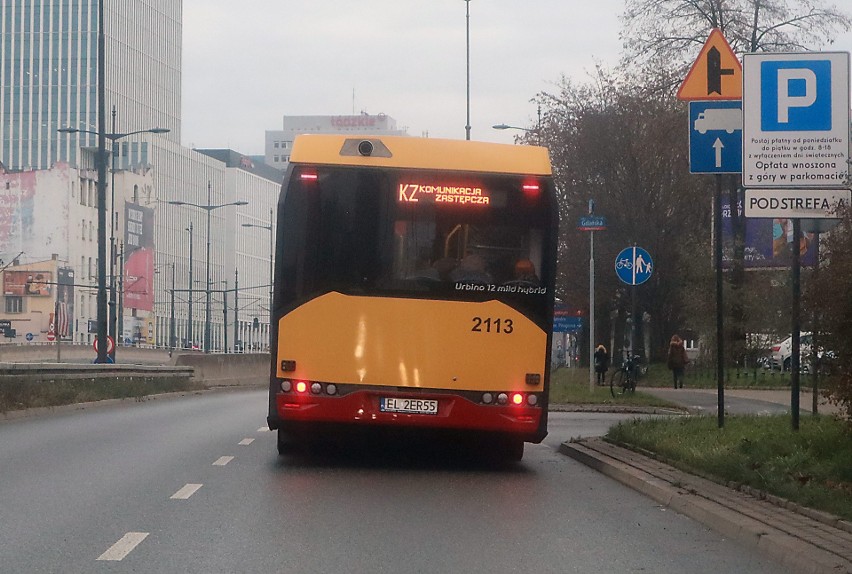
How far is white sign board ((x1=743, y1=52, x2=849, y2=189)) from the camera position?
14602mm

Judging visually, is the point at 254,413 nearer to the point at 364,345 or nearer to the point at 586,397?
the point at 586,397

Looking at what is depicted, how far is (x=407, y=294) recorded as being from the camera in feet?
48.8

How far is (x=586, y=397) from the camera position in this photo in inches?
1341

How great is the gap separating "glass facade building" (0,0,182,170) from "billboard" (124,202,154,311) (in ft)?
40.2

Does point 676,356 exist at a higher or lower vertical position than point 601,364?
higher

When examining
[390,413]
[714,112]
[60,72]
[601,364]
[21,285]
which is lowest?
[601,364]

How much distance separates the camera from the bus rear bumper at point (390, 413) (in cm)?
1482

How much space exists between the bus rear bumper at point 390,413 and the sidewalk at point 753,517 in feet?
3.95

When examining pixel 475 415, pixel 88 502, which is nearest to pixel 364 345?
pixel 475 415

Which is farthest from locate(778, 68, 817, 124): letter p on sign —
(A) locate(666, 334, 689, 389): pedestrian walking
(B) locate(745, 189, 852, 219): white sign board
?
(A) locate(666, 334, 689, 389): pedestrian walking

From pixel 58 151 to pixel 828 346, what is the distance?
16069cm

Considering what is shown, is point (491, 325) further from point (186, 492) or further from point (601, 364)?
point (601, 364)

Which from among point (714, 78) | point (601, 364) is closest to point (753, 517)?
point (714, 78)

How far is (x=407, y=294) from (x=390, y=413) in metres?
1.15
